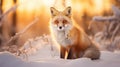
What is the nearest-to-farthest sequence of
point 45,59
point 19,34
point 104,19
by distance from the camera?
point 45,59
point 19,34
point 104,19

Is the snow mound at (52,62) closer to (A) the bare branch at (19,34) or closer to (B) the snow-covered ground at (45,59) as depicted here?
(B) the snow-covered ground at (45,59)

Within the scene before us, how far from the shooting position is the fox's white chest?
1.95 meters

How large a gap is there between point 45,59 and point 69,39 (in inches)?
8.9

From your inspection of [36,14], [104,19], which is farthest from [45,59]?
[104,19]

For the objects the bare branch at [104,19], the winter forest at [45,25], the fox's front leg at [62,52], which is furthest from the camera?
the bare branch at [104,19]

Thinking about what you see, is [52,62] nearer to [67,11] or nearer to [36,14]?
[67,11]

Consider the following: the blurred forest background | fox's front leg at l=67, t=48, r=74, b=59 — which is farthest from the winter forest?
fox's front leg at l=67, t=48, r=74, b=59

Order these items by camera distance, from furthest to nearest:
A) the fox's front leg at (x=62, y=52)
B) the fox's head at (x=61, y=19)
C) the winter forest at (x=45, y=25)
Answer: the winter forest at (x=45, y=25) < the fox's front leg at (x=62, y=52) < the fox's head at (x=61, y=19)

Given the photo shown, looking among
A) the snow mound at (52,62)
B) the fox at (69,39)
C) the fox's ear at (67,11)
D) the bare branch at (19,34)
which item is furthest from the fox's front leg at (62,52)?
the bare branch at (19,34)

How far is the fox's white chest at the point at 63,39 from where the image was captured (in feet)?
6.40

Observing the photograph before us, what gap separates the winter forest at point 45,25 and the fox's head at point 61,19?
188 millimetres

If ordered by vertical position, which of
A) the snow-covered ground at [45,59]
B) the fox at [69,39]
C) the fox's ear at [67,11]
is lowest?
the snow-covered ground at [45,59]

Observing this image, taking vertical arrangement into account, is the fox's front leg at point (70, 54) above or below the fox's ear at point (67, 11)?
below

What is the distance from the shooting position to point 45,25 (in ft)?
7.33
